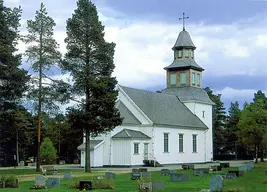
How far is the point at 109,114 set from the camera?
39688 millimetres

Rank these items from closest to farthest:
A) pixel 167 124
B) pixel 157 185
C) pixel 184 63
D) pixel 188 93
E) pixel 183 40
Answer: pixel 157 185 < pixel 167 124 < pixel 184 63 < pixel 188 93 < pixel 183 40

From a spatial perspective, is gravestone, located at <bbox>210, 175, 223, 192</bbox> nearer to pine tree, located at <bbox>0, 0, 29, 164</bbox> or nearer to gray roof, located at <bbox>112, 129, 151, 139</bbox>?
pine tree, located at <bbox>0, 0, 29, 164</bbox>

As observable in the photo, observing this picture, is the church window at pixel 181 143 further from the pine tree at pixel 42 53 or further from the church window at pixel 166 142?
the pine tree at pixel 42 53

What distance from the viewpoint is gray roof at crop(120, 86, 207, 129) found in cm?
5456

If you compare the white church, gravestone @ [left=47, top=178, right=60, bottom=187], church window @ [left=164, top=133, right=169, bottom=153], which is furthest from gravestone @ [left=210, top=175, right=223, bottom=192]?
church window @ [left=164, top=133, right=169, bottom=153]

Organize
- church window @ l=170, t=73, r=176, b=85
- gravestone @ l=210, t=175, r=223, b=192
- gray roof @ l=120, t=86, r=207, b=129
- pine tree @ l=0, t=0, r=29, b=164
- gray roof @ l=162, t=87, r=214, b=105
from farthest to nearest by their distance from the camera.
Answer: church window @ l=170, t=73, r=176, b=85
gray roof @ l=162, t=87, r=214, b=105
gray roof @ l=120, t=86, r=207, b=129
pine tree @ l=0, t=0, r=29, b=164
gravestone @ l=210, t=175, r=223, b=192

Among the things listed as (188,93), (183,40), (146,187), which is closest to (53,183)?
(146,187)

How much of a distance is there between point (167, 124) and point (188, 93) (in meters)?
11.7

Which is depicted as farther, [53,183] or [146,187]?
[53,183]

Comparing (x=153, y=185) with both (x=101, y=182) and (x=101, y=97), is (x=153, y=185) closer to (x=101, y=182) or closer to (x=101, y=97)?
(x=101, y=182)

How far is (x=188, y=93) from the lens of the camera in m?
65.1

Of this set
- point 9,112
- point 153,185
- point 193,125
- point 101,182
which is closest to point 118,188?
point 101,182

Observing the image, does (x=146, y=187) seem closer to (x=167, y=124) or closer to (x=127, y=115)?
(x=127, y=115)

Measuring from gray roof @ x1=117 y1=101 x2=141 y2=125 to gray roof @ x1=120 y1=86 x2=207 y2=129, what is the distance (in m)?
1.36
